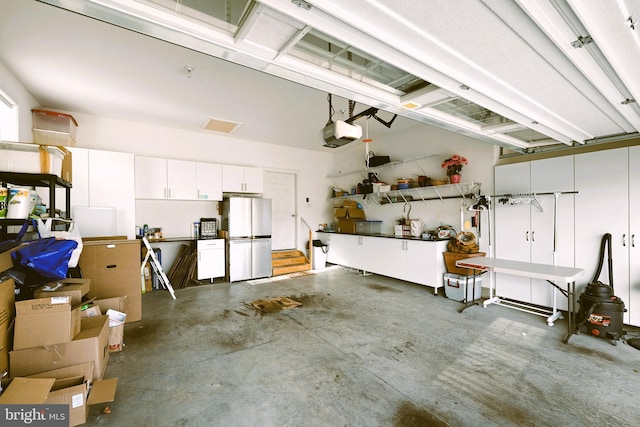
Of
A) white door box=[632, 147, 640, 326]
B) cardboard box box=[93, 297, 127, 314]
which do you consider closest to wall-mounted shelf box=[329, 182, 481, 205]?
white door box=[632, 147, 640, 326]

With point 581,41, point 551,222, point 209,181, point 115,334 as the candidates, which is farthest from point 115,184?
point 551,222

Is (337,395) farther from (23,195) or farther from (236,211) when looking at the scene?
(236,211)

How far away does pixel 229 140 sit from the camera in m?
6.11

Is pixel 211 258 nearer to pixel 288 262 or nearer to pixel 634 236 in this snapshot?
pixel 288 262

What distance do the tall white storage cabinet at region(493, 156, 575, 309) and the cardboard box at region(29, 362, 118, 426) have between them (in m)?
4.87

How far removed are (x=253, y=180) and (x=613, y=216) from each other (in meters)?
5.68

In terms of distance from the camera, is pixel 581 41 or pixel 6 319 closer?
pixel 581 41

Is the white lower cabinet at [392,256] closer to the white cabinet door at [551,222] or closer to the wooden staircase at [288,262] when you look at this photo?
the wooden staircase at [288,262]

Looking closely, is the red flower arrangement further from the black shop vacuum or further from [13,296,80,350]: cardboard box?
[13,296,80,350]: cardboard box

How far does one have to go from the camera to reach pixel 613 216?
11.0 feet

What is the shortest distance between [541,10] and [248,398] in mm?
2856

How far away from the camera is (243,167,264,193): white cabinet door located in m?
5.99

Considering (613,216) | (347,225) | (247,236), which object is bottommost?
(247,236)

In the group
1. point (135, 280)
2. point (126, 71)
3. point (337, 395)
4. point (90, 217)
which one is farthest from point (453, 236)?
point (90, 217)
